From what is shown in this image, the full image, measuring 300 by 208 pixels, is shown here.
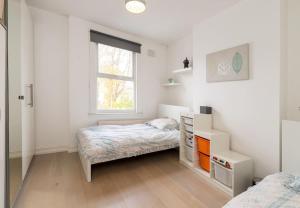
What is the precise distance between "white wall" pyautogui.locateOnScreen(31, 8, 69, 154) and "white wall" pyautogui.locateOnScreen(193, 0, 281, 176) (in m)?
2.86

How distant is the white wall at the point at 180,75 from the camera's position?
3.62 metres

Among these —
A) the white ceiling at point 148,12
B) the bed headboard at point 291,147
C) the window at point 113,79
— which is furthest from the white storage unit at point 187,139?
the white ceiling at point 148,12

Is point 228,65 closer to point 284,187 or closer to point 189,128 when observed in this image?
point 189,128

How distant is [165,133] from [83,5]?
2652mm

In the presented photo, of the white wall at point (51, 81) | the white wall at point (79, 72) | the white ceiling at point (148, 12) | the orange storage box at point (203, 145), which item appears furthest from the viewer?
the white wall at point (79, 72)

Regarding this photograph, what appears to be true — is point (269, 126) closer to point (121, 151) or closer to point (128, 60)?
point (121, 151)

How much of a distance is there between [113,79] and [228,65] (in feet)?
7.95

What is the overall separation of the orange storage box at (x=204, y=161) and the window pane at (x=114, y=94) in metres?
2.08

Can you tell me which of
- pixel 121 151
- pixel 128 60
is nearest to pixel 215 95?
pixel 121 151

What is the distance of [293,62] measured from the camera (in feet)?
6.38

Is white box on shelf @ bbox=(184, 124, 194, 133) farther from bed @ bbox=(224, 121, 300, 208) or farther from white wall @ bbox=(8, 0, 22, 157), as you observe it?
white wall @ bbox=(8, 0, 22, 157)

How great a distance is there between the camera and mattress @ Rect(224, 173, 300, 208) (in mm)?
1174

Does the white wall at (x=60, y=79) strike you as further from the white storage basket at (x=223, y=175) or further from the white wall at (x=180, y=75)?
the white storage basket at (x=223, y=175)

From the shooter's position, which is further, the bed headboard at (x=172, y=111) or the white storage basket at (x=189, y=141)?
the bed headboard at (x=172, y=111)
